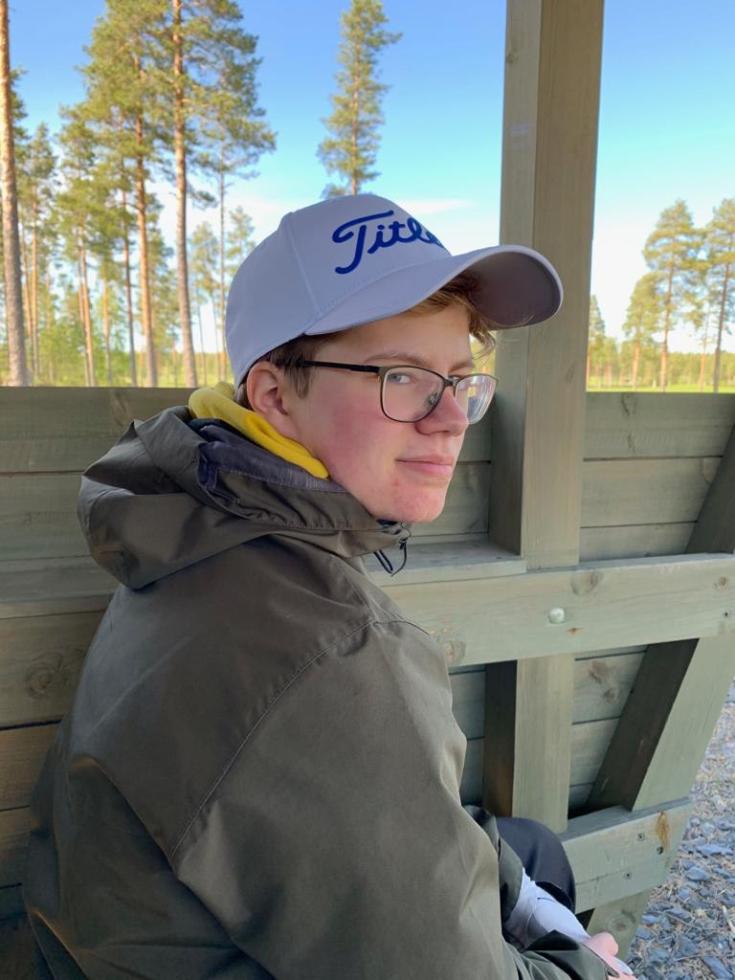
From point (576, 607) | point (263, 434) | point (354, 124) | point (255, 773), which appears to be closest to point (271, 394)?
point (263, 434)

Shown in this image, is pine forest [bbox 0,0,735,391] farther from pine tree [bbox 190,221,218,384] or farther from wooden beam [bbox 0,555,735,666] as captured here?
wooden beam [bbox 0,555,735,666]

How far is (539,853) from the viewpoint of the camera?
162cm

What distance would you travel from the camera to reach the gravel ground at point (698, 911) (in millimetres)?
2566

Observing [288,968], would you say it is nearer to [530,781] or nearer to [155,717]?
[155,717]

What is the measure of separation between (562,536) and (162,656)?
1357mm

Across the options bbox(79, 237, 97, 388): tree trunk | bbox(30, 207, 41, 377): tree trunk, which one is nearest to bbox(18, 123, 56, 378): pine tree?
bbox(30, 207, 41, 377): tree trunk

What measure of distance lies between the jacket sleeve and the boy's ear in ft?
1.40

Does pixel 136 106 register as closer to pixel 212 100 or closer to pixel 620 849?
pixel 212 100

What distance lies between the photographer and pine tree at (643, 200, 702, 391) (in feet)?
43.2

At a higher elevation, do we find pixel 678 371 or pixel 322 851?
pixel 678 371

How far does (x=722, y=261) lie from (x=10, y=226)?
11.6 m

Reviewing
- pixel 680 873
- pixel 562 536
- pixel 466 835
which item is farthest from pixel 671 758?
pixel 466 835

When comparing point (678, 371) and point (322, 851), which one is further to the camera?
point (678, 371)

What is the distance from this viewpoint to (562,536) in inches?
74.7
